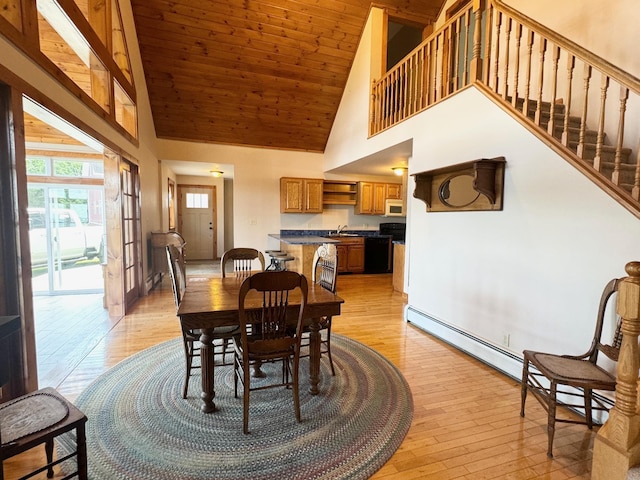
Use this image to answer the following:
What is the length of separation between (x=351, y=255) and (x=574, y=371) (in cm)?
516

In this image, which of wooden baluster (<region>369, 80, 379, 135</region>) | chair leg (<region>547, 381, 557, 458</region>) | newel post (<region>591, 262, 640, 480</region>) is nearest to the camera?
newel post (<region>591, 262, 640, 480</region>)

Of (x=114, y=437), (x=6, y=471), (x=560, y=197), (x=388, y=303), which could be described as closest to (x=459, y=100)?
(x=560, y=197)

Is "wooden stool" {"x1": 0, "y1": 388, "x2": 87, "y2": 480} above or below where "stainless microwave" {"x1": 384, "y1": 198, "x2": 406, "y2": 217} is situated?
below

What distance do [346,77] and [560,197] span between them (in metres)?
4.54

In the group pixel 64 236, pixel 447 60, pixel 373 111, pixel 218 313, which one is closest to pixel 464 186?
pixel 447 60

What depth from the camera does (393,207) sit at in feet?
24.1

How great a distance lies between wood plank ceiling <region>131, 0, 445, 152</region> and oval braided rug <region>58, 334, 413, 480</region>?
14.8 ft

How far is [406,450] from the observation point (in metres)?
1.82

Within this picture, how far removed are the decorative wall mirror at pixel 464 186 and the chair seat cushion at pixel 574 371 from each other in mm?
1295

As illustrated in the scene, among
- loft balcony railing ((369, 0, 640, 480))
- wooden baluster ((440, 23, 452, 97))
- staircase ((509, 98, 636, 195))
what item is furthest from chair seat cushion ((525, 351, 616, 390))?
wooden baluster ((440, 23, 452, 97))

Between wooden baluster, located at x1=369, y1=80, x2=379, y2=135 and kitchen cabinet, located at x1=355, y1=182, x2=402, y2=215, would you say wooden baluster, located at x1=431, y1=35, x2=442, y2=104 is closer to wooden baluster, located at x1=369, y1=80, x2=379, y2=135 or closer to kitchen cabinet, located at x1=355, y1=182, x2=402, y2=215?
wooden baluster, located at x1=369, y1=80, x2=379, y2=135

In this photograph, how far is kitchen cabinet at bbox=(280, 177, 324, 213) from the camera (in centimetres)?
675

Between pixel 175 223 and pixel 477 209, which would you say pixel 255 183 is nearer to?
pixel 175 223

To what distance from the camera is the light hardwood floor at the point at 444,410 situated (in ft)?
5.56
